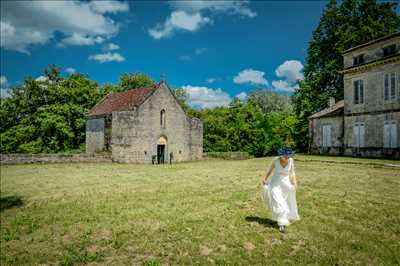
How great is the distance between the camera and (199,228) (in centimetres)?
718

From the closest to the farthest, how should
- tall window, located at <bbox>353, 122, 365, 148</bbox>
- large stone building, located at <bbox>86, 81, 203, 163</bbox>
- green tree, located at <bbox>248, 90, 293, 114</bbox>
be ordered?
tall window, located at <bbox>353, 122, 365, 148</bbox>, large stone building, located at <bbox>86, 81, 203, 163</bbox>, green tree, located at <bbox>248, 90, 293, 114</bbox>

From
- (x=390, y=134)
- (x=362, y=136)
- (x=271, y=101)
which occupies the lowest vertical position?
(x=362, y=136)

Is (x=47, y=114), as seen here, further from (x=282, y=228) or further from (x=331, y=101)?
(x=282, y=228)

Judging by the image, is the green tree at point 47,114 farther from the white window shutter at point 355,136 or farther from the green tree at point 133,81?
the white window shutter at point 355,136

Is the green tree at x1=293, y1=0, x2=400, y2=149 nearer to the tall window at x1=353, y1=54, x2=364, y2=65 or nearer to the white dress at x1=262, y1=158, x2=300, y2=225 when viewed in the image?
the tall window at x1=353, y1=54, x2=364, y2=65

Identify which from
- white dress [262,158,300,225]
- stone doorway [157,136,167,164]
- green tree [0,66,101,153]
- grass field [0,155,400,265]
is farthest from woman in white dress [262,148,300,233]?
green tree [0,66,101,153]

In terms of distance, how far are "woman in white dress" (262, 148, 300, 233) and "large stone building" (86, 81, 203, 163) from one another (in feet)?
82.8

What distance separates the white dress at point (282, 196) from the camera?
6859 mm

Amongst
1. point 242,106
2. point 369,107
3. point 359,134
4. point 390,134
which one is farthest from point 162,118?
point 390,134

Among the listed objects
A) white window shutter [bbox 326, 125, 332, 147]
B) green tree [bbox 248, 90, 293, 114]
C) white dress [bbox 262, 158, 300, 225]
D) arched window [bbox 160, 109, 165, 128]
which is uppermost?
green tree [bbox 248, 90, 293, 114]

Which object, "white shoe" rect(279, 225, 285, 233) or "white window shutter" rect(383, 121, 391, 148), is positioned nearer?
"white shoe" rect(279, 225, 285, 233)

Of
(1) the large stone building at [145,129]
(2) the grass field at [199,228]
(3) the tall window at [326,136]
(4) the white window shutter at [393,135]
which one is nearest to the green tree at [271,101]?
(1) the large stone building at [145,129]

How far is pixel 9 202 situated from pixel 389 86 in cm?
2815

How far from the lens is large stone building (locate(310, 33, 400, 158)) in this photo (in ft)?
82.5
